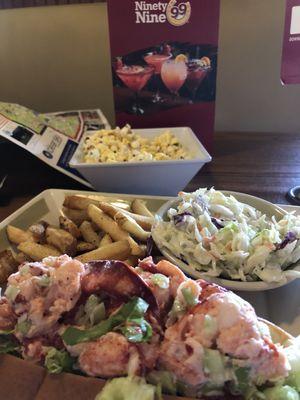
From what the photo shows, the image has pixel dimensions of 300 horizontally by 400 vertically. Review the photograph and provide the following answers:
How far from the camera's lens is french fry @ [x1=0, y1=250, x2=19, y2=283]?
1041 mm

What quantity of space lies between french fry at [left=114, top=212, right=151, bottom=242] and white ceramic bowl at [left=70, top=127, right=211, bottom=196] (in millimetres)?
264

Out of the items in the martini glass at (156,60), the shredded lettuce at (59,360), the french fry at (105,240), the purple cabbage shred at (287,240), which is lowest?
the french fry at (105,240)

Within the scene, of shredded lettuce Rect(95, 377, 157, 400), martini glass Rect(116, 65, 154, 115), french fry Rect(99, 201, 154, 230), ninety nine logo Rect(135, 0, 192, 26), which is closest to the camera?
shredded lettuce Rect(95, 377, 157, 400)

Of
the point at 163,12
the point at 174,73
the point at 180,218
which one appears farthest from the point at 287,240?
the point at 163,12

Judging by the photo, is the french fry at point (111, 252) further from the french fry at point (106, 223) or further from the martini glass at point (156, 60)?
the martini glass at point (156, 60)

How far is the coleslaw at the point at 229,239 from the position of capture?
99cm

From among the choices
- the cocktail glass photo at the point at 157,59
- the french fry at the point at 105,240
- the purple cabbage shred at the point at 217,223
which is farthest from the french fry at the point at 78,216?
the cocktail glass photo at the point at 157,59

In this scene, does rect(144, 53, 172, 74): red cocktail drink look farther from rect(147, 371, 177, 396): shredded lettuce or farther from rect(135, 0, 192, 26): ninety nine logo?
rect(147, 371, 177, 396): shredded lettuce

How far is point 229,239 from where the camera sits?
1.04 metres

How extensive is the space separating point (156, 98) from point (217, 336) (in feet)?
3.97

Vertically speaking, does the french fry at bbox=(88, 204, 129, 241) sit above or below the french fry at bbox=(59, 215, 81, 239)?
above

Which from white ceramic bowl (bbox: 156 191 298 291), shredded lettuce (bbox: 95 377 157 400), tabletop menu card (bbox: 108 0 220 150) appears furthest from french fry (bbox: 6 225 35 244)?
tabletop menu card (bbox: 108 0 220 150)

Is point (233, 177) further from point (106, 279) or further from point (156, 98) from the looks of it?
point (106, 279)

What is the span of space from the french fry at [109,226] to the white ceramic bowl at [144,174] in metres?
0.20
